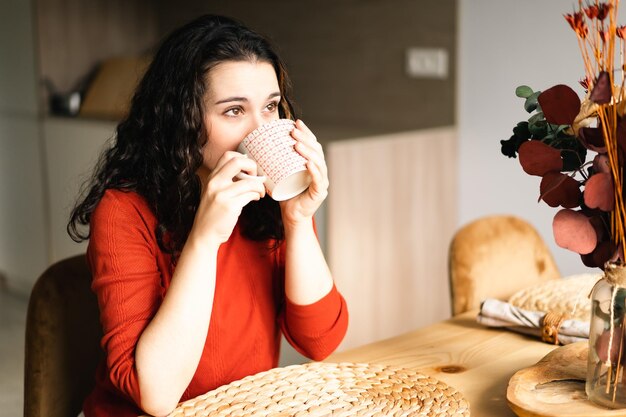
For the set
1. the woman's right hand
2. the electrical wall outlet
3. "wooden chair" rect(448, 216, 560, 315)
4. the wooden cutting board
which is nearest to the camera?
the wooden cutting board

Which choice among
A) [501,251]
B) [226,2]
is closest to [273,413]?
[501,251]

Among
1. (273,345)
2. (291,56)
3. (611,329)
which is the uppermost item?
(291,56)

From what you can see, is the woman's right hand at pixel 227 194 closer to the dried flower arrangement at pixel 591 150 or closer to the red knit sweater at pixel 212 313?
the red knit sweater at pixel 212 313

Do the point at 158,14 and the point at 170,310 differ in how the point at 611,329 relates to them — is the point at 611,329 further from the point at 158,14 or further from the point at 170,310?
the point at 158,14

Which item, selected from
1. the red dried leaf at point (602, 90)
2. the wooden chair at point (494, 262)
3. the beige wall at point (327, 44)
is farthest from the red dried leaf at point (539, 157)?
the beige wall at point (327, 44)

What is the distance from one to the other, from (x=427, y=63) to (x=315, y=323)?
172 cm

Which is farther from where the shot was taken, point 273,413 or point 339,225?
point 339,225

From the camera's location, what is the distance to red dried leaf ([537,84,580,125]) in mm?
898

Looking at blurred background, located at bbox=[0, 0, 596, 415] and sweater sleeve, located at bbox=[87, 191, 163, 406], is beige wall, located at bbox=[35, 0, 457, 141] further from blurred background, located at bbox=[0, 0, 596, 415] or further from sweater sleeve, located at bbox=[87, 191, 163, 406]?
sweater sleeve, located at bbox=[87, 191, 163, 406]

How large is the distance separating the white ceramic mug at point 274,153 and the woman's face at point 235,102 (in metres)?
0.12

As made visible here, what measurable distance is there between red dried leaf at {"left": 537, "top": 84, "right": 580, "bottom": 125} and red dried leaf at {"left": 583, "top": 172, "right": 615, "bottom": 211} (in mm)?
74

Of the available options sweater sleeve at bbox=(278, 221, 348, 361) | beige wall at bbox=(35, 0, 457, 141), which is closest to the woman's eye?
sweater sleeve at bbox=(278, 221, 348, 361)

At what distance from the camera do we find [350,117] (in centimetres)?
316

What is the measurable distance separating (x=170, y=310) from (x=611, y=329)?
1.74 ft
